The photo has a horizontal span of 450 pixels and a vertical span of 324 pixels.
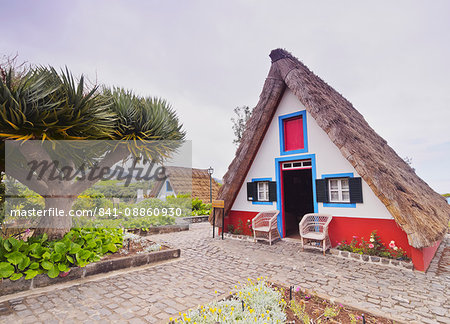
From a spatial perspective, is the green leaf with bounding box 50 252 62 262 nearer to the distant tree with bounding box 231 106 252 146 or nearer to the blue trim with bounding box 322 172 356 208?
the blue trim with bounding box 322 172 356 208

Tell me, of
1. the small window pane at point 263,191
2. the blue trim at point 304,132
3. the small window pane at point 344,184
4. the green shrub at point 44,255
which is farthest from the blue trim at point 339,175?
the green shrub at point 44,255

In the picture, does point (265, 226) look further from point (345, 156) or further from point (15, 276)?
point (15, 276)

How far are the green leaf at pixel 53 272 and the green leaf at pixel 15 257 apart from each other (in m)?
0.48

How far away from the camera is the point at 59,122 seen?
3871mm

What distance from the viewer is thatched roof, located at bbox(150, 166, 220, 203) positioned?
1756 centimetres

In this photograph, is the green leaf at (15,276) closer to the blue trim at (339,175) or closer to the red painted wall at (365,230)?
the red painted wall at (365,230)

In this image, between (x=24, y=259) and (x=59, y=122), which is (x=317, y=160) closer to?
(x=59, y=122)

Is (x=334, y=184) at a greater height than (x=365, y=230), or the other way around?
(x=334, y=184)

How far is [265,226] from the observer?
771cm

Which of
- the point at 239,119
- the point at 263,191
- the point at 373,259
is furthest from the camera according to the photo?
the point at 239,119

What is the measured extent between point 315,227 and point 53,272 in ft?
20.6

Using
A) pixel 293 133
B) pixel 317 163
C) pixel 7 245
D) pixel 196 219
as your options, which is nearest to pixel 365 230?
pixel 317 163

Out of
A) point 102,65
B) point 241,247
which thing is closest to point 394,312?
point 241,247

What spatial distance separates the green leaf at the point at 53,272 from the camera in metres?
3.98
